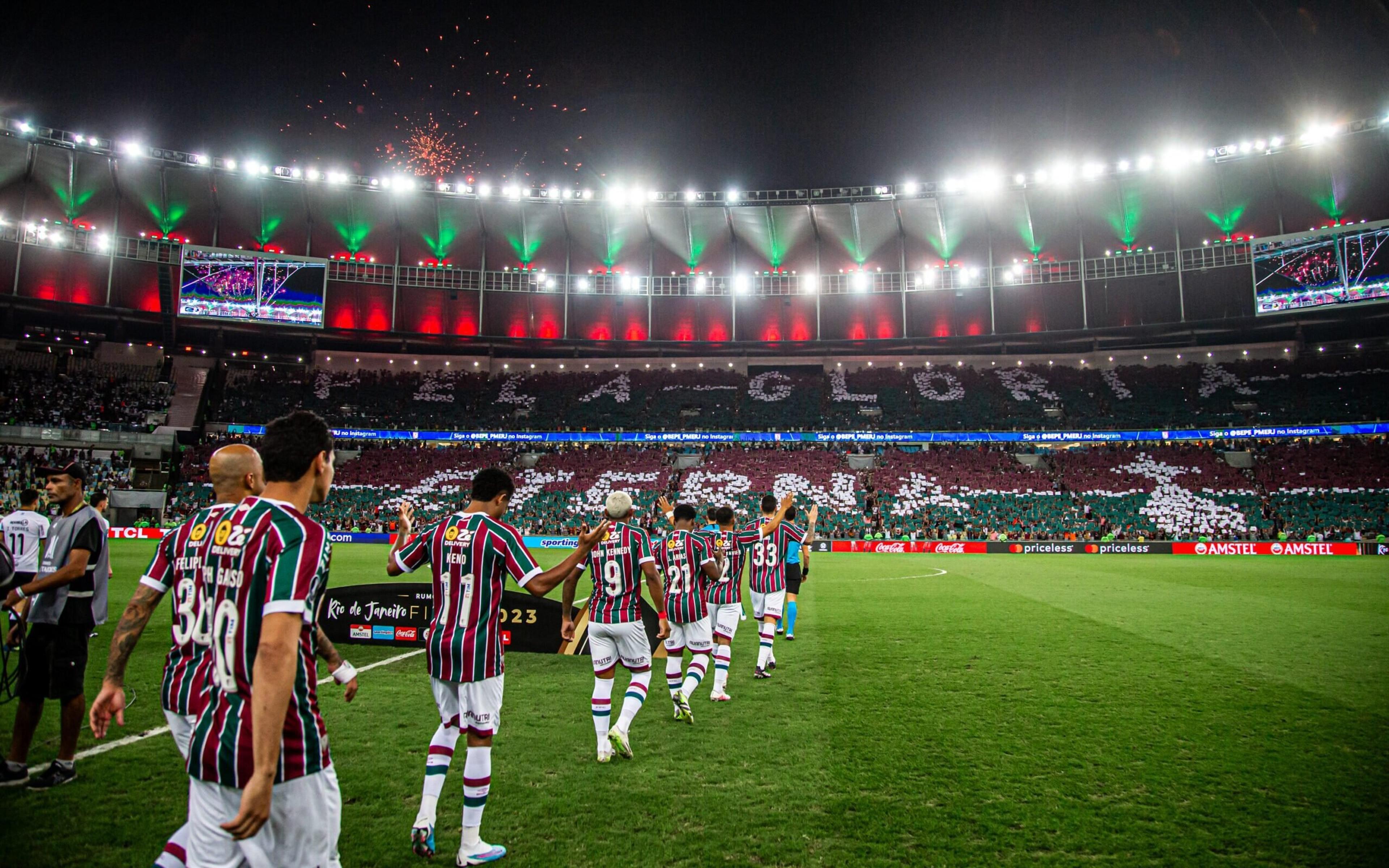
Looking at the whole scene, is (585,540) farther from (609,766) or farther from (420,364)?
(420,364)

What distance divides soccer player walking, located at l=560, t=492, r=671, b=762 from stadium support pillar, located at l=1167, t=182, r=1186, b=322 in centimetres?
5241

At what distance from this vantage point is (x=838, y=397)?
173ft

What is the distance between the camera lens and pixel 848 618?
48.1 ft

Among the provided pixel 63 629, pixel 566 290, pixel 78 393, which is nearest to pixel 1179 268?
pixel 566 290

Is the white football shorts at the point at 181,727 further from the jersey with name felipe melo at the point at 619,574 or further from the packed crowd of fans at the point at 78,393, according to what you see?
the packed crowd of fans at the point at 78,393

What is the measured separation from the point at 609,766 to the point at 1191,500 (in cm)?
4179

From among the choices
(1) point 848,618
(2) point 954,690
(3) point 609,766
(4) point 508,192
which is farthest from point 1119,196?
(3) point 609,766

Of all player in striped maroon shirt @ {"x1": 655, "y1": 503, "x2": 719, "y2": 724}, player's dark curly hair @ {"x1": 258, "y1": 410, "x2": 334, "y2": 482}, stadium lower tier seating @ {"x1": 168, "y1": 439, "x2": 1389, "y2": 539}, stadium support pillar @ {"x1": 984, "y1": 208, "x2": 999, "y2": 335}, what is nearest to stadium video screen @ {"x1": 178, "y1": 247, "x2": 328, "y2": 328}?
stadium lower tier seating @ {"x1": 168, "y1": 439, "x2": 1389, "y2": 539}

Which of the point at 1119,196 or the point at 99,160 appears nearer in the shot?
the point at 99,160

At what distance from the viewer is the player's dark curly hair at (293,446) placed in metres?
2.89

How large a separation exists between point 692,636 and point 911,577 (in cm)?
1658

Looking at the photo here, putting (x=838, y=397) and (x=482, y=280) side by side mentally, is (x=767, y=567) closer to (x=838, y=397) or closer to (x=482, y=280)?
(x=838, y=397)

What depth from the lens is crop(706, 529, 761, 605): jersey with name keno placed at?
9.05 m

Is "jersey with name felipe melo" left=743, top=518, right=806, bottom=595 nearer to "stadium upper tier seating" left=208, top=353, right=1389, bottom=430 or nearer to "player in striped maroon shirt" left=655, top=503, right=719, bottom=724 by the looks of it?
"player in striped maroon shirt" left=655, top=503, right=719, bottom=724
